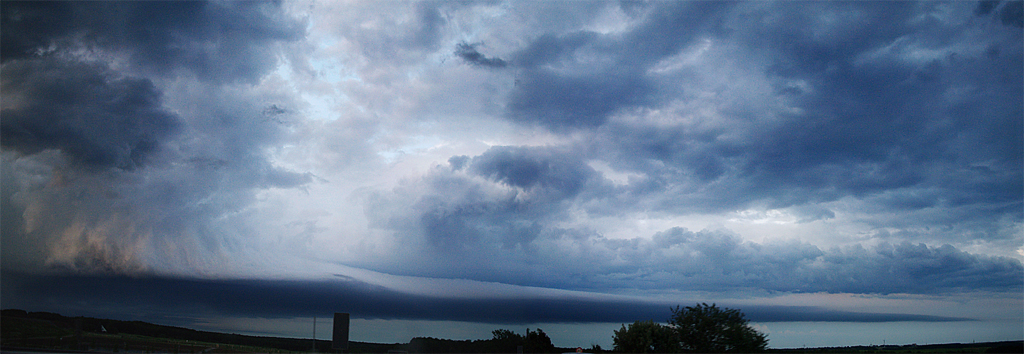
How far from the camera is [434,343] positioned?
273ft

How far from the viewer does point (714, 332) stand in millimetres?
39688

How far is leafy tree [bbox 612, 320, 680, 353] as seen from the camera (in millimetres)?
40062

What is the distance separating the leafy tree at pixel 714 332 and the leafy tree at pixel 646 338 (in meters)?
0.77

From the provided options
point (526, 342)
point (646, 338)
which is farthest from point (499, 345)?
point (646, 338)

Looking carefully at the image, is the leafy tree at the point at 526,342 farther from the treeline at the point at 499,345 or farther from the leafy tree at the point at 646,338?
the leafy tree at the point at 646,338

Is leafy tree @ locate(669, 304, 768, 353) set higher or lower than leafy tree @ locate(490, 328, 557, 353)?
higher

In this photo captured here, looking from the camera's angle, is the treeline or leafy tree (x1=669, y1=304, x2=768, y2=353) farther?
the treeline

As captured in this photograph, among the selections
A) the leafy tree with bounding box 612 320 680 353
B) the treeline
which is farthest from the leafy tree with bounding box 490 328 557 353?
the leafy tree with bounding box 612 320 680 353

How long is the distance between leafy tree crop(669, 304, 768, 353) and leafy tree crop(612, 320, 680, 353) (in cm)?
77

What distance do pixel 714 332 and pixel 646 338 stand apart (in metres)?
5.23

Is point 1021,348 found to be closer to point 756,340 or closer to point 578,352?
point 756,340

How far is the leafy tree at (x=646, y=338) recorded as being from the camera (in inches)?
1577

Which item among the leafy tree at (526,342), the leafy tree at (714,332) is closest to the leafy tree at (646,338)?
the leafy tree at (714,332)

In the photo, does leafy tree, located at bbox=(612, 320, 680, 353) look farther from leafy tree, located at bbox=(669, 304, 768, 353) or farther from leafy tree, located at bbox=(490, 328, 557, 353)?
leafy tree, located at bbox=(490, 328, 557, 353)
